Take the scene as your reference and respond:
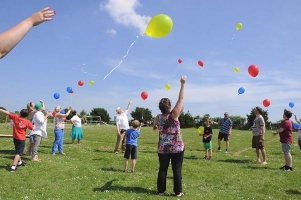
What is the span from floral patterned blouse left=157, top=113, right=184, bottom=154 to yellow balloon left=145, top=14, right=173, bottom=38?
2145 mm

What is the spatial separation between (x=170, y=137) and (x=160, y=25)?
2856 mm

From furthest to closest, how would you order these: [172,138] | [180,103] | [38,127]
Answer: [38,127] < [172,138] < [180,103]

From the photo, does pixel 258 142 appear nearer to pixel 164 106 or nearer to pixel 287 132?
pixel 287 132

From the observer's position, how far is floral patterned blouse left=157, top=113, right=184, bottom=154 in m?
6.76

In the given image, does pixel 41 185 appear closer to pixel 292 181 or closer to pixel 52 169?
pixel 52 169

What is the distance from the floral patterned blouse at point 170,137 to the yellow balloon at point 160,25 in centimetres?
215

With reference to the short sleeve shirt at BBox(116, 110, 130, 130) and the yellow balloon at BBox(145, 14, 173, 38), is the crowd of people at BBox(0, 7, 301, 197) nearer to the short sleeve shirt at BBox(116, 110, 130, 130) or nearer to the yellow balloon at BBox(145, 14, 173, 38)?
the short sleeve shirt at BBox(116, 110, 130, 130)

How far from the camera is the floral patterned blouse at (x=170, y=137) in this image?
22.2 ft

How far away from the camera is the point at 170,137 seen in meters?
6.81

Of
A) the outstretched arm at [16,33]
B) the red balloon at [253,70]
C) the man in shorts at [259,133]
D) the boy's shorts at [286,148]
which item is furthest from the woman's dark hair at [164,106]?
the red balloon at [253,70]

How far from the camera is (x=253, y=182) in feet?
31.0

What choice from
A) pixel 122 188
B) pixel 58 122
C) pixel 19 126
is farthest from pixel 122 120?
pixel 122 188

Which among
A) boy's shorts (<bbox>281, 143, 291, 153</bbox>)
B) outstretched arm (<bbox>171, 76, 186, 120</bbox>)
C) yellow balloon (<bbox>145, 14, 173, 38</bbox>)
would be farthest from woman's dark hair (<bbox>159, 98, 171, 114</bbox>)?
boy's shorts (<bbox>281, 143, 291, 153</bbox>)

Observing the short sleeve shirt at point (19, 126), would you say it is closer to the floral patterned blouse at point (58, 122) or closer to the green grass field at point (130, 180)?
the green grass field at point (130, 180)
